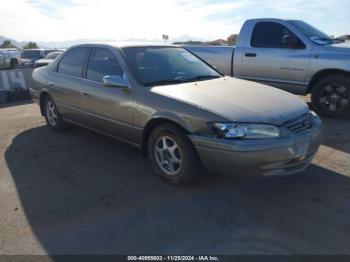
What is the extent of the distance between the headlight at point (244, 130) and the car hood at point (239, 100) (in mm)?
53

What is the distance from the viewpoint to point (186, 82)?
456cm

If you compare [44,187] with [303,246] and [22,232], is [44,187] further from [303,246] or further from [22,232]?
[303,246]

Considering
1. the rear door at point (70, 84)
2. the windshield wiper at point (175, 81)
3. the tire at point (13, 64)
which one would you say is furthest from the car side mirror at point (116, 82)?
the tire at point (13, 64)


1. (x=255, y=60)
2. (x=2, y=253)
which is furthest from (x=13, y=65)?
(x=2, y=253)

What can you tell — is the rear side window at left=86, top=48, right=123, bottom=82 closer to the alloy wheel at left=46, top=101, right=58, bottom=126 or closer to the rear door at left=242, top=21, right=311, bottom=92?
the alloy wheel at left=46, top=101, right=58, bottom=126

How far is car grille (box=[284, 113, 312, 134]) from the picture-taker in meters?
3.74

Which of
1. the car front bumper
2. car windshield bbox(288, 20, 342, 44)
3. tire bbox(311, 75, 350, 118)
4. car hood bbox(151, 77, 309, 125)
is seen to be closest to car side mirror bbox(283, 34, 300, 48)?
car windshield bbox(288, 20, 342, 44)

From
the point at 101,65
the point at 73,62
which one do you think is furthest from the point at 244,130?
the point at 73,62

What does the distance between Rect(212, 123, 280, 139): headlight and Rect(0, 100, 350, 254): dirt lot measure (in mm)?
614

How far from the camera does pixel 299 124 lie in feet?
12.7

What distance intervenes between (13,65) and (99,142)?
55.2 feet

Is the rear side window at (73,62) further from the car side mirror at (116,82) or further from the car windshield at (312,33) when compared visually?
the car windshield at (312,33)

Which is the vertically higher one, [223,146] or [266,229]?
[223,146]

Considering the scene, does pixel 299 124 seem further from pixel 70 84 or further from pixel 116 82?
pixel 70 84
